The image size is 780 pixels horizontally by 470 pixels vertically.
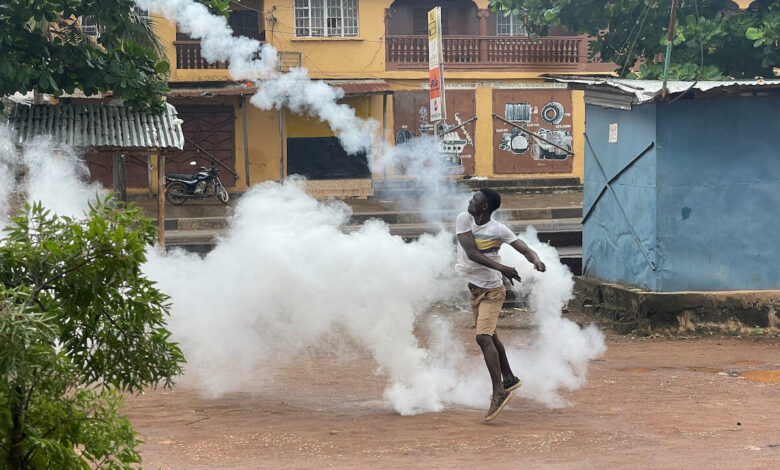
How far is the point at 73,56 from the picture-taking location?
10898 mm

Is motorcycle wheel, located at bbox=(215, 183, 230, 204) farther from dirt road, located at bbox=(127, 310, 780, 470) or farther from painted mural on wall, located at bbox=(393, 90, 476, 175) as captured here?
dirt road, located at bbox=(127, 310, 780, 470)

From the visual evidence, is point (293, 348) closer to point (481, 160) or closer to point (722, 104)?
point (722, 104)

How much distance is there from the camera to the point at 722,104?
1181 centimetres

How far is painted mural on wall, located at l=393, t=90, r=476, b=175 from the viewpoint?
27750 millimetres

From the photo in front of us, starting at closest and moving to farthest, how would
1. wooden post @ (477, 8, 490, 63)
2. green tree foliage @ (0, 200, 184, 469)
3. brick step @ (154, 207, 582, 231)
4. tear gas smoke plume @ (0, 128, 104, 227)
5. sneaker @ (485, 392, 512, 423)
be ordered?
green tree foliage @ (0, 200, 184, 469) → sneaker @ (485, 392, 512, 423) → tear gas smoke plume @ (0, 128, 104, 227) → brick step @ (154, 207, 582, 231) → wooden post @ (477, 8, 490, 63)

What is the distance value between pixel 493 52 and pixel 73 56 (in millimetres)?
18990

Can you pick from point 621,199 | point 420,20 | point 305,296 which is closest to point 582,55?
point 420,20

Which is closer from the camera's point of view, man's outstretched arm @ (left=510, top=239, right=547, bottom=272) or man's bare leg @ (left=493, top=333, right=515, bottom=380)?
man's outstretched arm @ (left=510, top=239, right=547, bottom=272)

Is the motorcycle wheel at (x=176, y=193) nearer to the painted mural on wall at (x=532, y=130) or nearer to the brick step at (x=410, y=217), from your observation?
the brick step at (x=410, y=217)

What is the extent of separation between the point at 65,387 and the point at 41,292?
36 centimetres

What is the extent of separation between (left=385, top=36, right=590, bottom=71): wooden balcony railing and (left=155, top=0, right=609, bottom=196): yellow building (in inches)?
1.2

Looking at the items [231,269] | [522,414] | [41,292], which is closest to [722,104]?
[522,414]

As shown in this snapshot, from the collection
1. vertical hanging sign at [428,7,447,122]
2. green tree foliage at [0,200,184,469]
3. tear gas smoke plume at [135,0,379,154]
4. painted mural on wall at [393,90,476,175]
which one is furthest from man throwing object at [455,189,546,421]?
painted mural on wall at [393,90,476,175]

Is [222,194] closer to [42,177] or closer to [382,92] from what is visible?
[382,92]
